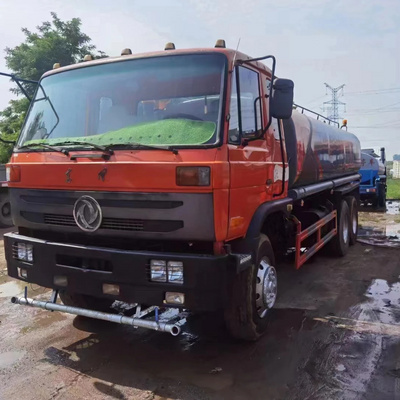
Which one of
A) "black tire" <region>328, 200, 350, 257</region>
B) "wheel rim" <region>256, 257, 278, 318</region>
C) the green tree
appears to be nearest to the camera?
"wheel rim" <region>256, 257, 278, 318</region>

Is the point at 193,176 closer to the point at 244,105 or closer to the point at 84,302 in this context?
the point at 244,105

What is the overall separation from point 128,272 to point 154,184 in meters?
0.71

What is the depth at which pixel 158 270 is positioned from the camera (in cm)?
327

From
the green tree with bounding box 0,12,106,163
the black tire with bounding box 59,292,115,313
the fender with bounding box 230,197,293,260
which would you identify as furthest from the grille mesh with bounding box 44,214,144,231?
the green tree with bounding box 0,12,106,163

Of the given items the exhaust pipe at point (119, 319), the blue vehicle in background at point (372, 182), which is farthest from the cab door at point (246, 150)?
the blue vehicle in background at point (372, 182)

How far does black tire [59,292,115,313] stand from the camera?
4.60 metres

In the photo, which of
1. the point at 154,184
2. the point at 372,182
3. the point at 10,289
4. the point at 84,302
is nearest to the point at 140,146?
the point at 154,184

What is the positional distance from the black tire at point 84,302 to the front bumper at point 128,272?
2.87ft

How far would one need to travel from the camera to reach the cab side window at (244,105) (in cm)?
351

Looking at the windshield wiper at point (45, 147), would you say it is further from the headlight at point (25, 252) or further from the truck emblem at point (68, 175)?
the headlight at point (25, 252)

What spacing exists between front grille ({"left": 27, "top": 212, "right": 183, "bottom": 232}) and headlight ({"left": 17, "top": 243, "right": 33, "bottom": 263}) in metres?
0.27

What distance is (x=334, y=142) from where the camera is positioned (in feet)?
24.1

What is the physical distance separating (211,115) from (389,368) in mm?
2573

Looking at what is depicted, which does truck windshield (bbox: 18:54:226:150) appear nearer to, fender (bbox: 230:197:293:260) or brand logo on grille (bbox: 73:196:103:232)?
brand logo on grille (bbox: 73:196:103:232)
